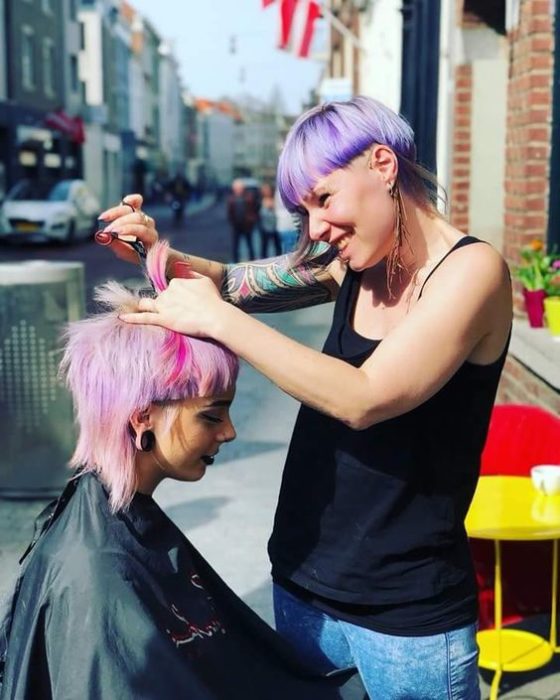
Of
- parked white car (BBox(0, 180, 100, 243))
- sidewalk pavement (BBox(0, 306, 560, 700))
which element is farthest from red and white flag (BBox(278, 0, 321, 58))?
parked white car (BBox(0, 180, 100, 243))

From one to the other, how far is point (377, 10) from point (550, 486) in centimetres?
1281

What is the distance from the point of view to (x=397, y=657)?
179cm

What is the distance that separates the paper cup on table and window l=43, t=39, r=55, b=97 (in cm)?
3446

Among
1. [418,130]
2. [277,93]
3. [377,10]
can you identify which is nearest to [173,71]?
[277,93]

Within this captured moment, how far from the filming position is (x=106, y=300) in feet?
6.02

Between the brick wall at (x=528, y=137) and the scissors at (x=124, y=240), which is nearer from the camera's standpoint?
the scissors at (x=124, y=240)

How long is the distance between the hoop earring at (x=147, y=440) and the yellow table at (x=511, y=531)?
1.51m

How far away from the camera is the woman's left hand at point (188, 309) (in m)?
1.61

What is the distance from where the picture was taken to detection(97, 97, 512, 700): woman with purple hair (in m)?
1.58

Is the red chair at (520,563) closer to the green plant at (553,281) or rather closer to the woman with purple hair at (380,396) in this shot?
the green plant at (553,281)

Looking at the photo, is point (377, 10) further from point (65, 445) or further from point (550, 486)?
point (550, 486)

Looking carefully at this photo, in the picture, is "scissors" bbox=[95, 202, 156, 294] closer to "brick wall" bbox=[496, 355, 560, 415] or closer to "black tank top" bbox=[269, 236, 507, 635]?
"black tank top" bbox=[269, 236, 507, 635]

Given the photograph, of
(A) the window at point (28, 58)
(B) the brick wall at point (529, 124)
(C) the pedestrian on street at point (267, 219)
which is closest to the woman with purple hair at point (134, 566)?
(B) the brick wall at point (529, 124)

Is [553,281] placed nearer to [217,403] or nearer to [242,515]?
[242,515]
